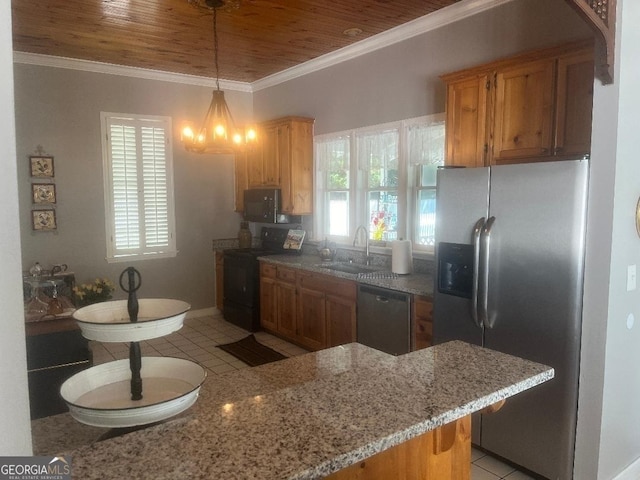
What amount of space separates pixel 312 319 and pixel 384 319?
1.11 metres

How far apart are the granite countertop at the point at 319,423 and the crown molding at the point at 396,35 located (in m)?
3.03

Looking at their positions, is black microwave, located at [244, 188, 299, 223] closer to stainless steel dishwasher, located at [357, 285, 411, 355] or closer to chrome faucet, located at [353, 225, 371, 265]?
chrome faucet, located at [353, 225, 371, 265]

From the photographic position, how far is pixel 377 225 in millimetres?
4660

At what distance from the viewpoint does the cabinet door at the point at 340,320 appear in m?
4.14

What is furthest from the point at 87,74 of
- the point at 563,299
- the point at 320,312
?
the point at 563,299

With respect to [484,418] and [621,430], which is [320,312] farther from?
[621,430]

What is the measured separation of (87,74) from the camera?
5.26 m

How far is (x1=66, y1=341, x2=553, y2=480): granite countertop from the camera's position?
867 millimetres

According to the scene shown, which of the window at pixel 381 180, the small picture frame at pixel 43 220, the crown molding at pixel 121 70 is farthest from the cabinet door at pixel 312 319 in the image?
the crown molding at pixel 121 70

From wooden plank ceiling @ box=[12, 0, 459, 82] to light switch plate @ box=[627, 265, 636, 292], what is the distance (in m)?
2.35

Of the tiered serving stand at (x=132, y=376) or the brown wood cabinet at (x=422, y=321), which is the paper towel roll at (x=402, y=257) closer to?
the brown wood cabinet at (x=422, y=321)

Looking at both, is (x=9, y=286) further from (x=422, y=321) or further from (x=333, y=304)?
(x=333, y=304)

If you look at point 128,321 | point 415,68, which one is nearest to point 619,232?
point 128,321

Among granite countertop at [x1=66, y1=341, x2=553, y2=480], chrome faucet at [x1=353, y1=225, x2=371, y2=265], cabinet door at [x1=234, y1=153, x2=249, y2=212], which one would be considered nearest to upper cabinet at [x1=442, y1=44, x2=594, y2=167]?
chrome faucet at [x1=353, y1=225, x2=371, y2=265]
